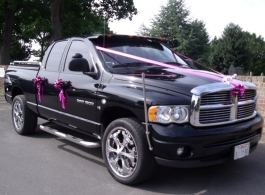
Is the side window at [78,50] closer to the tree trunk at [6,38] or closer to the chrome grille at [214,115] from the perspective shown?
the chrome grille at [214,115]

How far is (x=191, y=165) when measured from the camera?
359cm

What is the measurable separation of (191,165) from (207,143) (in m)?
0.30

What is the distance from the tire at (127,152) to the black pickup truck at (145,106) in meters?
0.01

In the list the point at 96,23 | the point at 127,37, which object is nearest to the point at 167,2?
the point at 96,23

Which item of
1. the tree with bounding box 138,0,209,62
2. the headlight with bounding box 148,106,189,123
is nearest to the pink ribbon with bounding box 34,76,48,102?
the headlight with bounding box 148,106,189,123

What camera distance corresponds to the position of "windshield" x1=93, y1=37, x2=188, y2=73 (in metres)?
4.62

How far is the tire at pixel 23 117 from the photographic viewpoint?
6285mm

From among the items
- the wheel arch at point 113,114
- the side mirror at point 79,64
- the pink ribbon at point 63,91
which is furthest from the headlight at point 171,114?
the pink ribbon at point 63,91

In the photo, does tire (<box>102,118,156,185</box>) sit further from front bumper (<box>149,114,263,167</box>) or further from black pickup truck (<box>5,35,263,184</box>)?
front bumper (<box>149,114,263,167</box>)

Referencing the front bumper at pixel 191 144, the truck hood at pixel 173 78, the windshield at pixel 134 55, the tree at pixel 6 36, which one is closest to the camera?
Answer: the front bumper at pixel 191 144

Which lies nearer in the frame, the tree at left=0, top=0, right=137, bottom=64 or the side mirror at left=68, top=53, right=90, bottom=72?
the side mirror at left=68, top=53, right=90, bottom=72

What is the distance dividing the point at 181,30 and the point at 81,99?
40193 millimetres

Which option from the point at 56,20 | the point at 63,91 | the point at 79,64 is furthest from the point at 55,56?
the point at 56,20

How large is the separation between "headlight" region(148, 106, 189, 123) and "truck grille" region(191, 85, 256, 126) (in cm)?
10
